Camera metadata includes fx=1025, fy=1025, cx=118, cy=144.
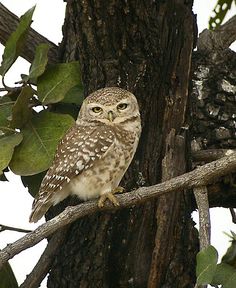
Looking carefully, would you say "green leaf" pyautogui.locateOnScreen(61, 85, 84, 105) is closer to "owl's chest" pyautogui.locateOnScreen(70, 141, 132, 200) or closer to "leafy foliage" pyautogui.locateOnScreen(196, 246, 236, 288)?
"owl's chest" pyautogui.locateOnScreen(70, 141, 132, 200)

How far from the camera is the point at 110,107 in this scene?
10.1ft

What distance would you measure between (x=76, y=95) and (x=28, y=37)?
29 centimetres

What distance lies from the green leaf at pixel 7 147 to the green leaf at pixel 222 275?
681mm

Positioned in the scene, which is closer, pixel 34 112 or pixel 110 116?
pixel 110 116

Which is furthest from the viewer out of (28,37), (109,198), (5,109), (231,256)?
(28,37)

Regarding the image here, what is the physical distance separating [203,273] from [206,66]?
4.03 ft

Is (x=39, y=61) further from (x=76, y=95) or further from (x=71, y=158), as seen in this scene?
(x=71, y=158)

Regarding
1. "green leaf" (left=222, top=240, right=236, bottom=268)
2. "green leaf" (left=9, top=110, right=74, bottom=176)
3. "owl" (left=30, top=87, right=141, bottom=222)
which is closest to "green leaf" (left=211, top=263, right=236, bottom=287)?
"green leaf" (left=222, top=240, right=236, bottom=268)

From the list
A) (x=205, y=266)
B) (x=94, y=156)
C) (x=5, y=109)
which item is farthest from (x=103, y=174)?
(x=205, y=266)

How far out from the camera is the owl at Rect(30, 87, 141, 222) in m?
2.94

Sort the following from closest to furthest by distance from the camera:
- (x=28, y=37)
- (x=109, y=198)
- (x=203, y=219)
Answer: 1. (x=203, y=219)
2. (x=109, y=198)
3. (x=28, y=37)

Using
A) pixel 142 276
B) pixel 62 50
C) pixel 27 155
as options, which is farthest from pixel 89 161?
pixel 62 50

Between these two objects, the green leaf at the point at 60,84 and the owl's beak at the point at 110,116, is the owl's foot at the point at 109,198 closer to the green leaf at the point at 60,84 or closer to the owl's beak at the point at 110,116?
the owl's beak at the point at 110,116

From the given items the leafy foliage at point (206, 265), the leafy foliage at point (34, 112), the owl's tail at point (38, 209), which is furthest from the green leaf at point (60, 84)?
the leafy foliage at point (206, 265)
